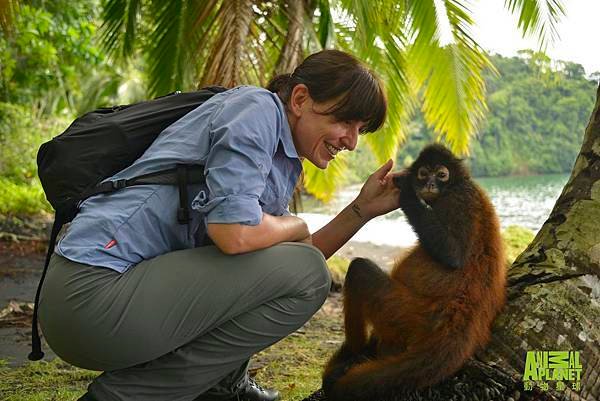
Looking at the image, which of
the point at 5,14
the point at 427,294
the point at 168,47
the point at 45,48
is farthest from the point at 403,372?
the point at 45,48

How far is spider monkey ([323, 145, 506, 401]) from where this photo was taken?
8.41 feet

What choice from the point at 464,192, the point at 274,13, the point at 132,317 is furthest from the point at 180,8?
the point at 132,317

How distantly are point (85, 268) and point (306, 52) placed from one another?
5.65m

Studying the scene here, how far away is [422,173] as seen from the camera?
3.14 m

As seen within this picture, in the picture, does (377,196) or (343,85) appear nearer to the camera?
(343,85)

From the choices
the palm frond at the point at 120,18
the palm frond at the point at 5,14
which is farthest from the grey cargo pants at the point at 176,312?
the palm frond at the point at 120,18

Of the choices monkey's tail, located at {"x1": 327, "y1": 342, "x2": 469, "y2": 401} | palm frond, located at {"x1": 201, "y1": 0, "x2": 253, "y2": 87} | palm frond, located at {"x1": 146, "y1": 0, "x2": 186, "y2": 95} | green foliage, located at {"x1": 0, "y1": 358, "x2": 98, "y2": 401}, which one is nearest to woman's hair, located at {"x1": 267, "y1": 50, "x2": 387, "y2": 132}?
monkey's tail, located at {"x1": 327, "y1": 342, "x2": 469, "y2": 401}

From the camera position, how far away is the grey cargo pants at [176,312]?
2270 mm

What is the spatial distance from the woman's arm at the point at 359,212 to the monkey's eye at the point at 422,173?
0.46 feet

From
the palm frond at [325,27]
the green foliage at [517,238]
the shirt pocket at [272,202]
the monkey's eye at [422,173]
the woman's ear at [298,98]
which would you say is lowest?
the green foliage at [517,238]

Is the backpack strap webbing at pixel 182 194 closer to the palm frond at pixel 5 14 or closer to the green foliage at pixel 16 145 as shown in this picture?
the palm frond at pixel 5 14

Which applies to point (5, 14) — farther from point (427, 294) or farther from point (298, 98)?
point (427, 294)

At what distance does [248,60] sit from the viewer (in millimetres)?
6766

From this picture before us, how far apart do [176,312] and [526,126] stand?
1110cm
